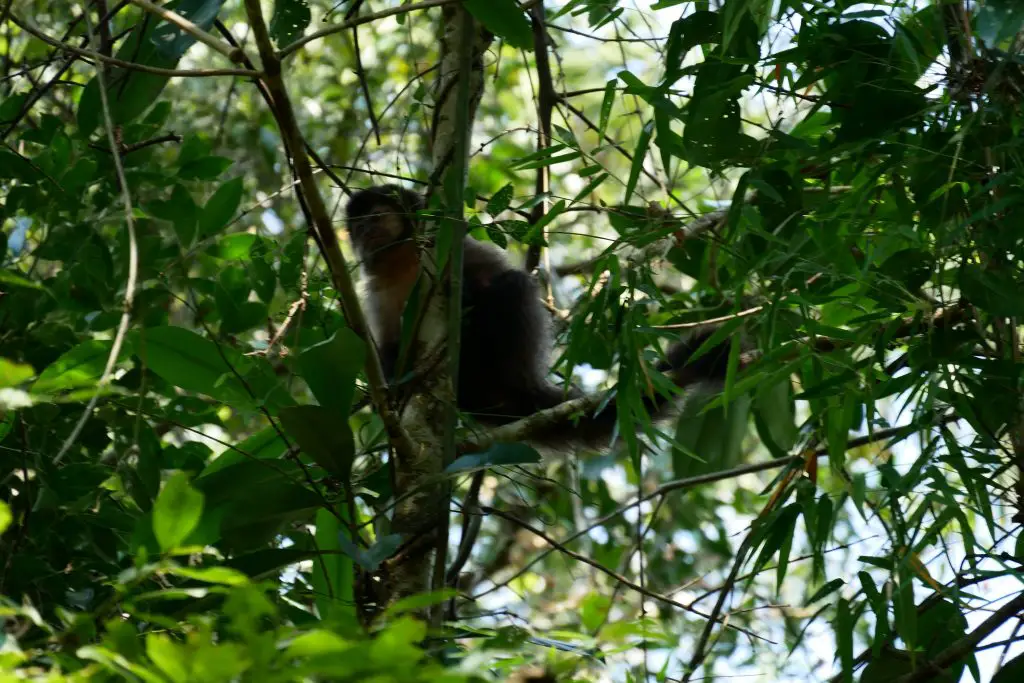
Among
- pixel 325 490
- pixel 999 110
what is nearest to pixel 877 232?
pixel 999 110

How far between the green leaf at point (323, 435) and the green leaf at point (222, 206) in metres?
0.93

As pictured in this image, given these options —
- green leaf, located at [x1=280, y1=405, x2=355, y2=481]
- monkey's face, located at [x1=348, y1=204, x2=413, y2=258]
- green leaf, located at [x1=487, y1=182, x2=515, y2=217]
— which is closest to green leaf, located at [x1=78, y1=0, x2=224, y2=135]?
green leaf, located at [x1=487, y1=182, x2=515, y2=217]

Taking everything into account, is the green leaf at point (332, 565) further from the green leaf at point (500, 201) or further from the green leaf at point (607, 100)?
the green leaf at point (607, 100)

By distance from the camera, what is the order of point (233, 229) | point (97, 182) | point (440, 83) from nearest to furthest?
point (440, 83) → point (97, 182) → point (233, 229)

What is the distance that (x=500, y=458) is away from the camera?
1910mm

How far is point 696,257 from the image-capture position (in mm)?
3111

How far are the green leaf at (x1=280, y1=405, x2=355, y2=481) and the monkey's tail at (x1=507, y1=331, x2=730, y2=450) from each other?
1.60 metres

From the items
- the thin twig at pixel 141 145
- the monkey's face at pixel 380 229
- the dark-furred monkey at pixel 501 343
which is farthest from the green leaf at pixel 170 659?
the monkey's face at pixel 380 229

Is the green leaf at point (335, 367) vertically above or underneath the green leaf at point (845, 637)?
above

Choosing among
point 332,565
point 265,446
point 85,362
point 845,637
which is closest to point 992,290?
point 845,637

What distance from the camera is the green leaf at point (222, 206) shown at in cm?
265

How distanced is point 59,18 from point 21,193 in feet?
8.63

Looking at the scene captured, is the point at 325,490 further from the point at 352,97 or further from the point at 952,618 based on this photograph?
the point at 352,97

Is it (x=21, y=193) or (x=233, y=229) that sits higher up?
(x=233, y=229)
